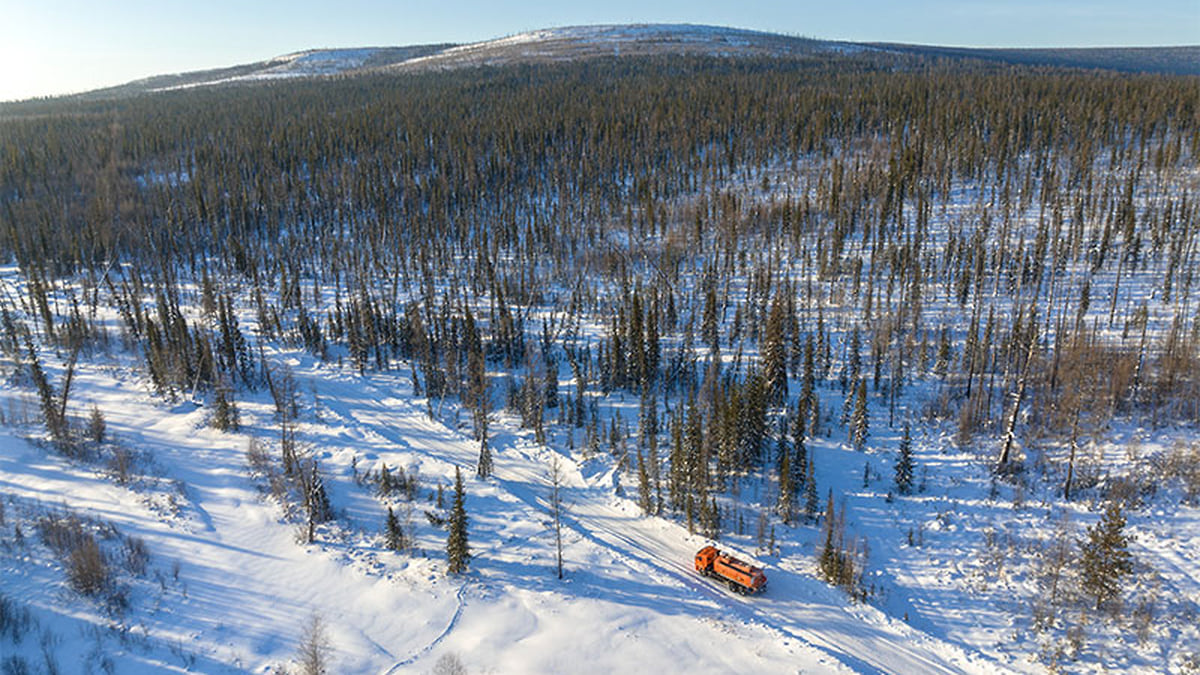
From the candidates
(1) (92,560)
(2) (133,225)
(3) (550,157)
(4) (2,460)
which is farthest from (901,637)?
(2) (133,225)

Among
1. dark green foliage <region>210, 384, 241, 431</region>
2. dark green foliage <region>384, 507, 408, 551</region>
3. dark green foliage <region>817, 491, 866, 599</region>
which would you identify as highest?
dark green foliage <region>210, 384, 241, 431</region>

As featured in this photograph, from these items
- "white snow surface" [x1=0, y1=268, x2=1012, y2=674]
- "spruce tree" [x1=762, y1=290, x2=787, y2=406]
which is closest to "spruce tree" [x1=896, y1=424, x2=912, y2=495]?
"white snow surface" [x1=0, y1=268, x2=1012, y2=674]

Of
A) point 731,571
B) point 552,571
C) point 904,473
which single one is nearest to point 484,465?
point 552,571

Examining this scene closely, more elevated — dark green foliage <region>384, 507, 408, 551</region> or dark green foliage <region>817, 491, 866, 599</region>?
dark green foliage <region>384, 507, 408, 551</region>

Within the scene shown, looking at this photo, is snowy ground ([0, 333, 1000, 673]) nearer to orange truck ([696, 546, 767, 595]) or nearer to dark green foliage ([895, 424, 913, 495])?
orange truck ([696, 546, 767, 595])

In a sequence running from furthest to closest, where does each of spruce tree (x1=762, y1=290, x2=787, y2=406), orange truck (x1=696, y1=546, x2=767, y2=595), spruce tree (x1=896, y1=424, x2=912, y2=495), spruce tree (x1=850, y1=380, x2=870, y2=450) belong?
spruce tree (x1=762, y1=290, x2=787, y2=406) → spruce tree (x1=850, y1=380, x2=870, y2=450) → spruce tree (x1=896, y1=424, x2=912, y2=495) → orange truck (x1=696, y1=546, x2=767, y2=595)

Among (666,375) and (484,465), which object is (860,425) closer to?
(666,375)
